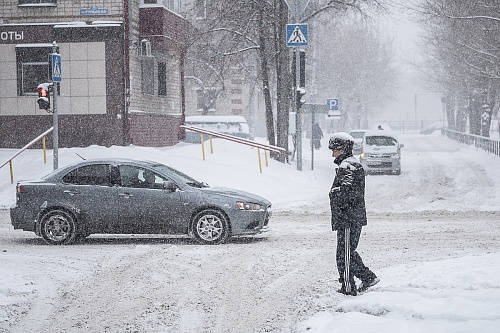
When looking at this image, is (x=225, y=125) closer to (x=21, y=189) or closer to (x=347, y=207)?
(x=21, y=189)

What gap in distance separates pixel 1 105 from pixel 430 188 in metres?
14.5

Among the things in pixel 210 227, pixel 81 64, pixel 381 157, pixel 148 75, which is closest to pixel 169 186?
pixel 210 227

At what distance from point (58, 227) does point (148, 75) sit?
54.4 feet

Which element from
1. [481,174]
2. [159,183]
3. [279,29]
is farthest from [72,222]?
[481,174]

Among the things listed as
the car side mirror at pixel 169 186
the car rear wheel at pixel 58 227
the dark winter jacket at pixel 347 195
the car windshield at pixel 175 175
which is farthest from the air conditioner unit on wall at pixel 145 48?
the dark winter jacket at pixel 347 195

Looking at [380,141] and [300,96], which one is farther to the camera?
[380,141]

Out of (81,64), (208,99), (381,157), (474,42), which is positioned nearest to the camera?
(81,64)

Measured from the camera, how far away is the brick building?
27188 millimetres

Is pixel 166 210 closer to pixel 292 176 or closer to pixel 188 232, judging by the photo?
pixel 188 232

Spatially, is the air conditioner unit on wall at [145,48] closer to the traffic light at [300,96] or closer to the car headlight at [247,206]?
the traffic light at [300,96]

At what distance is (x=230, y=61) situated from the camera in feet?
107

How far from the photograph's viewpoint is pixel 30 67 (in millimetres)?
28016

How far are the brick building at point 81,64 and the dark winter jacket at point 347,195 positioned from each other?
19.0 m

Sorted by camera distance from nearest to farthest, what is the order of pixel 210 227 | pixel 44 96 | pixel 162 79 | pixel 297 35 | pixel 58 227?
pixel 210 227 < pixel 58 227 < pixel 44 96 < pixel 297 35 < pixel 162 79
